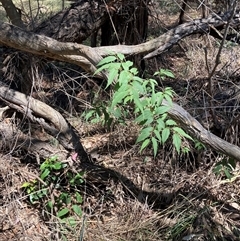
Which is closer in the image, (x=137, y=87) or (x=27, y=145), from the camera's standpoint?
(x=137, y=87)

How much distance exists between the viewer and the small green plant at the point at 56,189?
3.50 meters

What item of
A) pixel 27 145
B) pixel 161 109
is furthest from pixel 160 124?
pixel 27 145

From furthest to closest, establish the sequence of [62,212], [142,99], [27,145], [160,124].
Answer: [27,145] < [62,212] < [142,99] < [160,124]

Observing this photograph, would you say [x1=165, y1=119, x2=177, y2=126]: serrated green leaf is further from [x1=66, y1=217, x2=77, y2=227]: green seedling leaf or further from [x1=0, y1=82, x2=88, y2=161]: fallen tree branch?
[x1=0, y1=82, x2=88, y2=161]: fallen tree branch

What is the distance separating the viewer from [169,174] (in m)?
3.78

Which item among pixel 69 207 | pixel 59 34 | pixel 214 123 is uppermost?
pixel 59 34

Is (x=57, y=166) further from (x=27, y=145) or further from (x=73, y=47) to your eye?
(x=73, y=47)

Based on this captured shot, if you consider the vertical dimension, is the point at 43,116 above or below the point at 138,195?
above

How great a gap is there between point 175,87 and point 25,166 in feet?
6.46

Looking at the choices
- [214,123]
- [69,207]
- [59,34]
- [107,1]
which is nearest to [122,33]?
[107,1]

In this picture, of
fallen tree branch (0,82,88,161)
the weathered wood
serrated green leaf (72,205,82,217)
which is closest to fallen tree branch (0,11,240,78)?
fallen tree branch (0,82,88,161)

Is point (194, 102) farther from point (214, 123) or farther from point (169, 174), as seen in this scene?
point (169, 174)

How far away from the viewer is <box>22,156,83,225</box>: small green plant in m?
3.50

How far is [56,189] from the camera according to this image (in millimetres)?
3605
